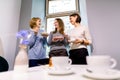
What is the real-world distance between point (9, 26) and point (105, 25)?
1.63m

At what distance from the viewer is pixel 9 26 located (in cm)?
231

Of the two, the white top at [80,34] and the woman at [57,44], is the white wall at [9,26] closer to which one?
the woman at [57,44]

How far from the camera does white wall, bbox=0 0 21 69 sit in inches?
85.1

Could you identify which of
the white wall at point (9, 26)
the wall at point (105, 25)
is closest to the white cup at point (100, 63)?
the wall at point (105, 25)

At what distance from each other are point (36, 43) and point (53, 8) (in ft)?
4.26

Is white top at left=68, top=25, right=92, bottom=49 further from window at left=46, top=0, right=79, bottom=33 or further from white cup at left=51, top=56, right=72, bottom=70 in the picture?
white cup at left=51, top=56, right=72, bottom=70

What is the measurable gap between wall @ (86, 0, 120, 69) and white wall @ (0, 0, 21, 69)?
4.42 ft

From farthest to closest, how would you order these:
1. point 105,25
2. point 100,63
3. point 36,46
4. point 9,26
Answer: point 9,26
point 105,25
point 36,46
point 100,63

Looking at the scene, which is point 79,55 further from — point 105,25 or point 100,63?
point 100,63

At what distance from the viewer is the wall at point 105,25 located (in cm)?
210

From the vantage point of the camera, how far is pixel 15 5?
2490mm

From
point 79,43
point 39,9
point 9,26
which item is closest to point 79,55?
point 79,43

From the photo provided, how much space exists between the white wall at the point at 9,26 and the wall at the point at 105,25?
135 centimetres

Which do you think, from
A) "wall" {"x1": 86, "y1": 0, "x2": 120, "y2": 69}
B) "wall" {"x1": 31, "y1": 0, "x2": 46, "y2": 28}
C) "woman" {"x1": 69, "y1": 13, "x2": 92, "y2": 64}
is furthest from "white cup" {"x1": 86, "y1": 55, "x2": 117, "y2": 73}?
"wall" {"x1": 31, "y1": 0, "x2": 46, "y2": 28}
